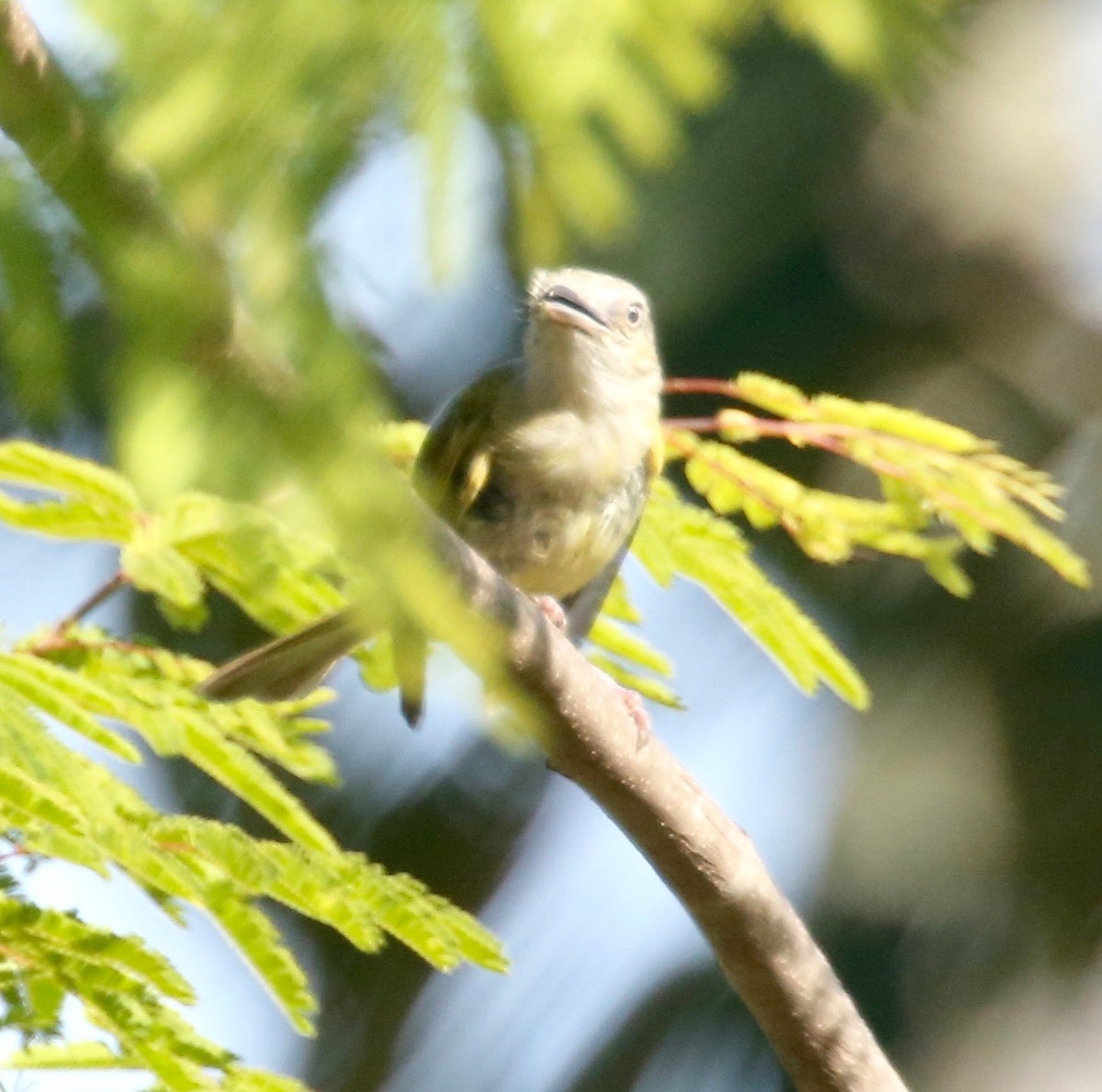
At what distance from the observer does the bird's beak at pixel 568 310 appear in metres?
4.67

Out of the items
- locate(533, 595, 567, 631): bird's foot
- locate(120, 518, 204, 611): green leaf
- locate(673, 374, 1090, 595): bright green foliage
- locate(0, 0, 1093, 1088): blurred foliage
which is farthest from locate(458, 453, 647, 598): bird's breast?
locate(0, 0, 1093, 1088): blurred foliage

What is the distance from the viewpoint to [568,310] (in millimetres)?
4703

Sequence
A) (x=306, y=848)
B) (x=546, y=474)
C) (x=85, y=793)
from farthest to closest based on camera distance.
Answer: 1. (x=546, y=474)
2. (x=306, y=848)
3. (x=85, y=793)

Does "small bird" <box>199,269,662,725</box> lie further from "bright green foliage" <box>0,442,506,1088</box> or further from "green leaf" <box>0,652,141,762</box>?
"green leaf" <box>0,652,141,762</box>

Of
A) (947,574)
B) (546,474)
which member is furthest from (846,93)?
(947,574)

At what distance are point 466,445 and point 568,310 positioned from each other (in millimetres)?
444

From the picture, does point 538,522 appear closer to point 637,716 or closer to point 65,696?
point 637,716

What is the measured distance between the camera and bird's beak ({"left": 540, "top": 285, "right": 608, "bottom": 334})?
15.3 ft

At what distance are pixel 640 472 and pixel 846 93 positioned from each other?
1.52 meters

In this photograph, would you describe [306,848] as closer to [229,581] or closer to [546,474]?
[229,581]

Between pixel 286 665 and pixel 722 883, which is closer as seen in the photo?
pixel 722 883

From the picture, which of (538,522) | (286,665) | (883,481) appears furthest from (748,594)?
(538,522)

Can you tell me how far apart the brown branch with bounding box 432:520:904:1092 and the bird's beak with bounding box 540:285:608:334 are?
176 cm

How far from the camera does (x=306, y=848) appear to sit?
2.88m
